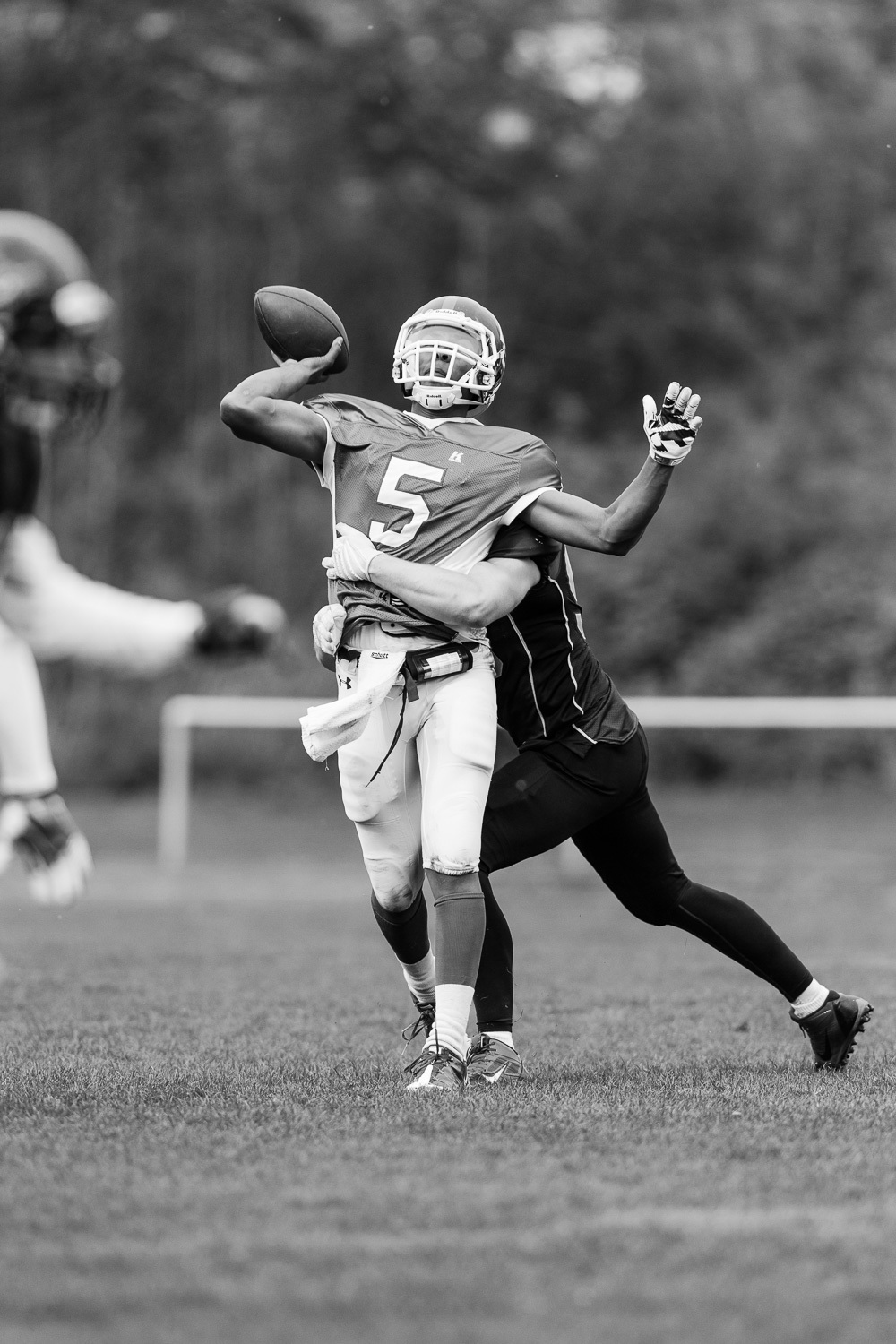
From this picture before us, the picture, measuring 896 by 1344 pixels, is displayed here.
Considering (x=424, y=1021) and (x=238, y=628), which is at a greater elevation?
(x=238, y=628)

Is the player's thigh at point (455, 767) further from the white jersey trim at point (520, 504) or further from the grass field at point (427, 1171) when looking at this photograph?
the grass field at point (427, 1171)

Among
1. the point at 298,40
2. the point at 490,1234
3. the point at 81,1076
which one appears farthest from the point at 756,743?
the point at 490,1234

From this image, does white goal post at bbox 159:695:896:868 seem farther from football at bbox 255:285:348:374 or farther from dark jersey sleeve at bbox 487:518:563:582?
football at bbox 255:285:348:374

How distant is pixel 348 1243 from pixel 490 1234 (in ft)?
0.79

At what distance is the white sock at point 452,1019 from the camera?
15.0ft

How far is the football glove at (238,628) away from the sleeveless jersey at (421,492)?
3.40 feet

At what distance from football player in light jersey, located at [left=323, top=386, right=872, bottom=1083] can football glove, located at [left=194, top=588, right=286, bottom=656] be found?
1048 mm

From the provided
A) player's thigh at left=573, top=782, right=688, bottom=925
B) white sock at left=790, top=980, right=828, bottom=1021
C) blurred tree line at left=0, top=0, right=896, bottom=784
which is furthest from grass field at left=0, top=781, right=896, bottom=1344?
blurred tree line at left=0, top=0, right=896, bottom=784

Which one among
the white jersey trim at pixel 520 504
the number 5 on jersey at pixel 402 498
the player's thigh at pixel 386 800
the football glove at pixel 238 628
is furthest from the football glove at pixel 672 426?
the football glove at pixel 238 628

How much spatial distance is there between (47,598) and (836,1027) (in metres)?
2.42

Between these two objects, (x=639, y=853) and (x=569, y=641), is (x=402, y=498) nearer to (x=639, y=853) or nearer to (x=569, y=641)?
(x=569, y=641)

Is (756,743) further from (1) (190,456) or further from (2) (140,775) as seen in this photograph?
(1) (190,456)

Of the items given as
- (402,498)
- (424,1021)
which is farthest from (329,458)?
(424,1021)

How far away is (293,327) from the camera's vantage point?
16.6 ft
